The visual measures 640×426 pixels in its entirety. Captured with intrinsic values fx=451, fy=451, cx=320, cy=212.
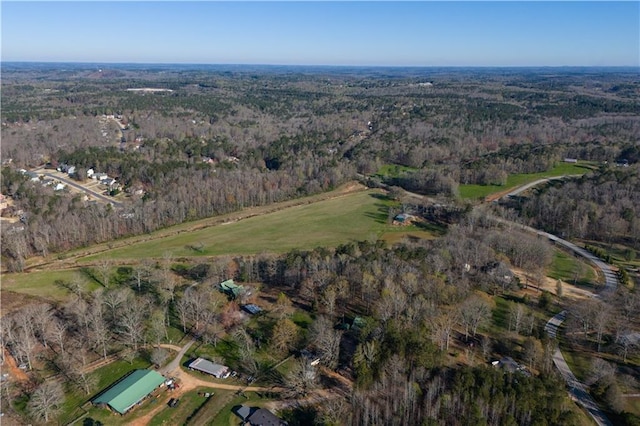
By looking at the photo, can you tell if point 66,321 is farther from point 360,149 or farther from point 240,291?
point 360,149

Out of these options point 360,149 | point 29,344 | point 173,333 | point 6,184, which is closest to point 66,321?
point 29,344

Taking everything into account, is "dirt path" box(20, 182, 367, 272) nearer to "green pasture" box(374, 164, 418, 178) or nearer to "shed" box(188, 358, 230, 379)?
"green pasture" box(374, 164, 418, 178)

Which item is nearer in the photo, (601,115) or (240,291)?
(240,291)

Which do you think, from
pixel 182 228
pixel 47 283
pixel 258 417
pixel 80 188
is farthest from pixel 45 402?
pixel 80 188

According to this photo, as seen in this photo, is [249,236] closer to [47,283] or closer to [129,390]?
[47,283]

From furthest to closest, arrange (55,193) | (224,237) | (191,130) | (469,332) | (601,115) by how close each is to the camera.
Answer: (601,115), (191,130), (55,193), (224,237), (469,332)

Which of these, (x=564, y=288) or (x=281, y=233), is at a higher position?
A: (x=281, y=233)
